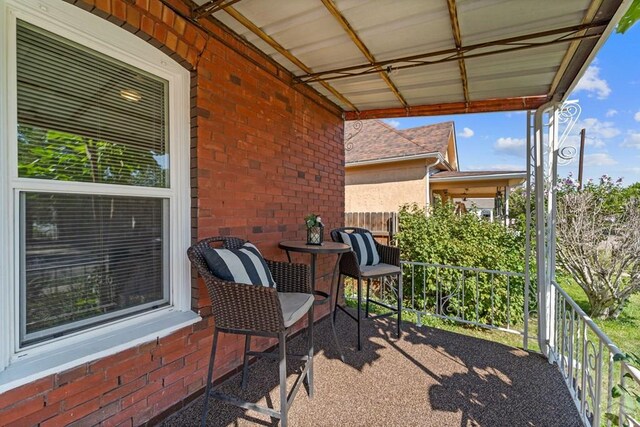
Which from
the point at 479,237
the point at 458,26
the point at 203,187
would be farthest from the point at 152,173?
the point at 479,237

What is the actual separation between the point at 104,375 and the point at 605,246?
20.4 ft

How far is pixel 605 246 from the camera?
15.7ft

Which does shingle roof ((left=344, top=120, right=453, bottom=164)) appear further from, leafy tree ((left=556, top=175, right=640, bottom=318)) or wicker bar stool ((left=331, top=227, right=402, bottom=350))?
wicker bar stool ((left=331, top=227, right=402, bottom=350))

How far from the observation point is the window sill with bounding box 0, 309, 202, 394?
135 centimetres

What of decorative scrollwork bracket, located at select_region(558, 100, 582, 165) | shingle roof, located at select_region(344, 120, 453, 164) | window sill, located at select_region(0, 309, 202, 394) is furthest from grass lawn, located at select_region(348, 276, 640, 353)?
shingle roof, located at select_region(344, 120, 453, 164)

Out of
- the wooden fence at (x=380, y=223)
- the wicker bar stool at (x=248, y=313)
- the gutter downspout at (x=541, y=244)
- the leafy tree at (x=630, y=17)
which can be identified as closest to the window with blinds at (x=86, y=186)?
the wicker bar stool at (x=248, y=313)

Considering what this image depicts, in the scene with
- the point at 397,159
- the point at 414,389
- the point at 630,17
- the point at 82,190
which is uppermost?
the point at 397,159

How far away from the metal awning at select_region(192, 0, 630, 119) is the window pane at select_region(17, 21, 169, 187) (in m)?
0.66

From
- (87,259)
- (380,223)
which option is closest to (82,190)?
(87,259)

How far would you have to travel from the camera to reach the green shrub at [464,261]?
4.51m

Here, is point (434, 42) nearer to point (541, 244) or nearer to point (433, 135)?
point (541, 244)

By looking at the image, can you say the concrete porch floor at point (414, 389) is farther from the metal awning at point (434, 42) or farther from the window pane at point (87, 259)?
the metal awning at point (434, 42)

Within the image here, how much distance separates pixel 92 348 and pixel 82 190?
79cm

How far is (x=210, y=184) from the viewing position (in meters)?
2.20
